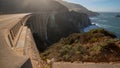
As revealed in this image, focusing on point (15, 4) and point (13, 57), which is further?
point (15, 4)

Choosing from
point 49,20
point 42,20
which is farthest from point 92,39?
point 49,20

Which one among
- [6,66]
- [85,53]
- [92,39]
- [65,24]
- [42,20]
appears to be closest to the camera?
[6,66]

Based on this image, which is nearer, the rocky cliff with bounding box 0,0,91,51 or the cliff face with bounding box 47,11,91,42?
the rocky cliff with bounding box 0,0,91,51

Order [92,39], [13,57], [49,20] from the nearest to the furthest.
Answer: [13,57] → [92,39] → [49,20]

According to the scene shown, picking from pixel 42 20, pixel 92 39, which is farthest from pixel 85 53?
pixel 42 20

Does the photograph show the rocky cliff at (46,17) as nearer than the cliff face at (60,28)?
Yes

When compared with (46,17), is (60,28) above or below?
below

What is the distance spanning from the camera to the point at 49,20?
186 ft

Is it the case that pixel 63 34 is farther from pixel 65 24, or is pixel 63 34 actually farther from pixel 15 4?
pixel 15 4

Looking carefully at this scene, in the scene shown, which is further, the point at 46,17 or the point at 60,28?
the point at 60,28

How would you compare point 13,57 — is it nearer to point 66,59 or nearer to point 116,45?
point 66,59

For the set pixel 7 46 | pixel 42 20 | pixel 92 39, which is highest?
pixel 7 46

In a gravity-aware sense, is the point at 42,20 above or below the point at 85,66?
below

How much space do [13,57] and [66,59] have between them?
2.96 meters
